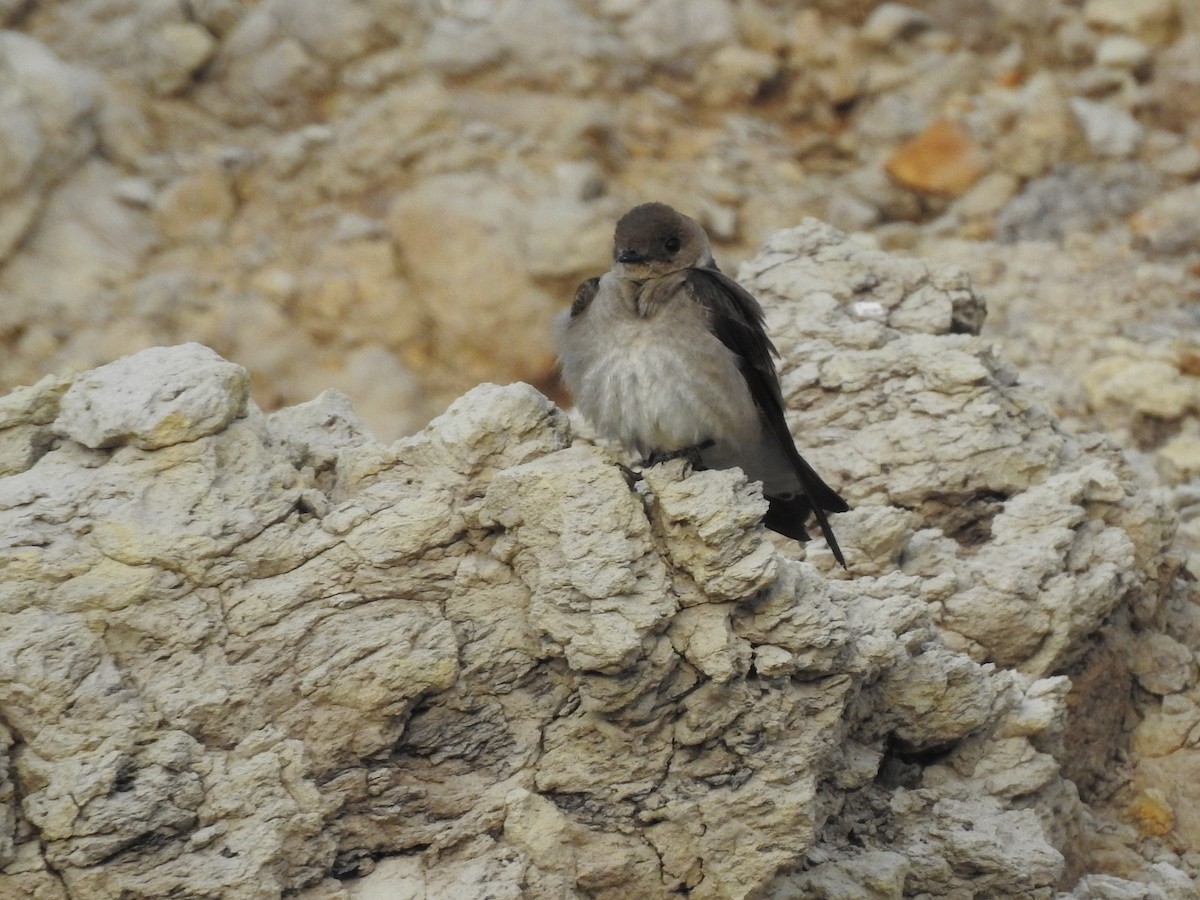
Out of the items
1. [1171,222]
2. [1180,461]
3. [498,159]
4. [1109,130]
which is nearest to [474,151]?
[498,159]

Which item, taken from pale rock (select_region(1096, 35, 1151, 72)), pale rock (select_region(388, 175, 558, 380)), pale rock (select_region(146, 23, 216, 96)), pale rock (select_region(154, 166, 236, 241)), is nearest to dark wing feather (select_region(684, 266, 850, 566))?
pale rock (select_region(388, 175, 558, 380))

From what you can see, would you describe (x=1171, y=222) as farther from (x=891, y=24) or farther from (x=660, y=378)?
(x=660, y=378)

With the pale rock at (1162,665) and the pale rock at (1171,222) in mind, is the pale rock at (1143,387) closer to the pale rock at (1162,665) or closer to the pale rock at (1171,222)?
the pale rock at (1171,222)

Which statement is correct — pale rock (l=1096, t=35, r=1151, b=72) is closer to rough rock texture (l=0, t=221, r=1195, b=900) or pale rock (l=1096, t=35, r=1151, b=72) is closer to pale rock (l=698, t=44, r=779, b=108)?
pale rock (l=698, t=44, r=779, b=108)

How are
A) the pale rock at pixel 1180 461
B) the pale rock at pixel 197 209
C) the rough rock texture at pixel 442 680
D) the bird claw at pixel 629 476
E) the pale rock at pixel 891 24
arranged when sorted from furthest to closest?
the pale rock at pixel 891 24
the pale rock at pixel 197 209
the pale rock at pixel 1180 461
the bird claw at pixel 629 476
the rough rock texture at pixel 442 680

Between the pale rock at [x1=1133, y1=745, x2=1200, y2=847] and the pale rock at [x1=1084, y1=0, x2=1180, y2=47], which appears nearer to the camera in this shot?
the pale rock at [x1=1133, y1=745, x2=1200, y2=847]

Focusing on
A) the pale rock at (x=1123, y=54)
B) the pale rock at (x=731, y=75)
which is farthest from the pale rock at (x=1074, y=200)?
the pale rock at (x=731, y=75)

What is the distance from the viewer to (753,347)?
19.6ft

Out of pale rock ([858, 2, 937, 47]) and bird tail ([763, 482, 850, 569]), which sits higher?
bird tail ([763, 482, 850, 569])

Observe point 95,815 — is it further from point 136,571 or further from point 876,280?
point 876,280

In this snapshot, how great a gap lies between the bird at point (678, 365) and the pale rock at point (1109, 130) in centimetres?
793

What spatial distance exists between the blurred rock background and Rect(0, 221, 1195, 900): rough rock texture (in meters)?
6.41

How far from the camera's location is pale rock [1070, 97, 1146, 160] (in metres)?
13.0

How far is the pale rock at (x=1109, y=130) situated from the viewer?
12969 millimetres
